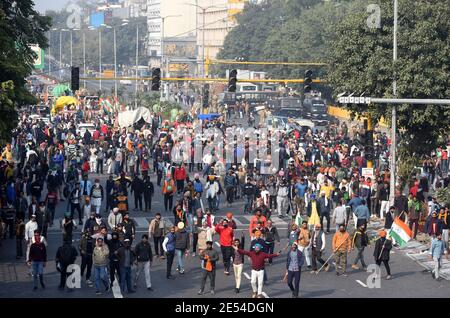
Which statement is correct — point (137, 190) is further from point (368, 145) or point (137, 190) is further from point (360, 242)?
point (360, 242)

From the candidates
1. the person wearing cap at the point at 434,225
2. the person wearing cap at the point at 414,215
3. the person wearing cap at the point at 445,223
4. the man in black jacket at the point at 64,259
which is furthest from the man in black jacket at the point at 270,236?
the person wearing cap at the point at 414,215

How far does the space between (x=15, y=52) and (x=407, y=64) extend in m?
12.6

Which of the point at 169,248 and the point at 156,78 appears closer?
the point at 169,248

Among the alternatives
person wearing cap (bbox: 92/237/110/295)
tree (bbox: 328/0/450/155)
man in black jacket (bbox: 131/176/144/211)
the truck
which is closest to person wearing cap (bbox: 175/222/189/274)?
person wearing cap (bbox: 92/237/110/295)

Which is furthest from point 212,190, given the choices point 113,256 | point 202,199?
point 113,256

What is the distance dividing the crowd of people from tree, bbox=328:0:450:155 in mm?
1610

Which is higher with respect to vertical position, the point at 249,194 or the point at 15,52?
the point at 15,52

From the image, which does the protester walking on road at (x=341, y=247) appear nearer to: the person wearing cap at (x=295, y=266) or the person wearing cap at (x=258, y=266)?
the person wearing cap at (x=295, y=266)

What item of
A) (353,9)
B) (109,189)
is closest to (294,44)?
(353,9)

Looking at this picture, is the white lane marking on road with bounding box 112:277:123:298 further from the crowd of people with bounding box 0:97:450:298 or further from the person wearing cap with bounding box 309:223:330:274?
the person wearing cap with bounding box 309:223:330:274

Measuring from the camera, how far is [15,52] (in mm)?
36406

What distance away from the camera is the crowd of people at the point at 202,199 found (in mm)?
27953

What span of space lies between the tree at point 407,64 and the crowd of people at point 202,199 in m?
1.61

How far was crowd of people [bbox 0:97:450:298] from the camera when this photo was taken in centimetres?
2795
